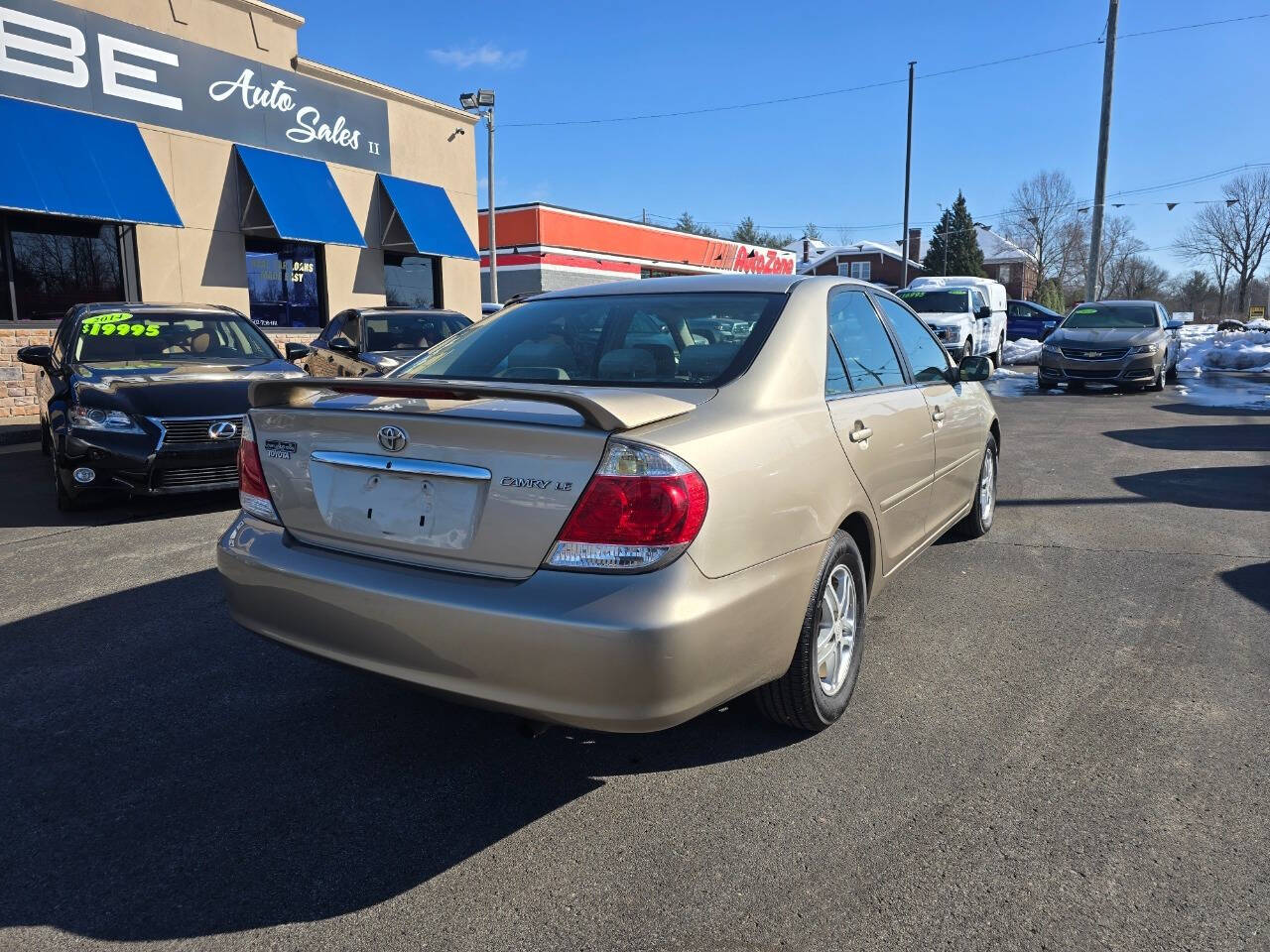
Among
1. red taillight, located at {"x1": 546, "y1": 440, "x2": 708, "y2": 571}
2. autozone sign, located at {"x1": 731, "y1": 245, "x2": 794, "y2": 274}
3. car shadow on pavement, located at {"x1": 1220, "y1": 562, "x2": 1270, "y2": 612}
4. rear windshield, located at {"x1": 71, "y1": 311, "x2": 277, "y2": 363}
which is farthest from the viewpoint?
autozone sign, located at {"x1": 731, "y1": 245, "x2": 794, "y2": 274}

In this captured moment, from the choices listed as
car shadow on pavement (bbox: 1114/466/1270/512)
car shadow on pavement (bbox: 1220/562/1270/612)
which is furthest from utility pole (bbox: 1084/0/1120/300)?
car shadow on pavement (bbox: 1220/562/1270/612)

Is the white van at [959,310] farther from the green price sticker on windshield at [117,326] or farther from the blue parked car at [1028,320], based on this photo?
the green price sticker on windshield at [117,326]

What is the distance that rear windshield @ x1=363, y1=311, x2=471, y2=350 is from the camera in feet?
34.4

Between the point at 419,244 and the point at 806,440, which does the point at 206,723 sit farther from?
the point at 419,244

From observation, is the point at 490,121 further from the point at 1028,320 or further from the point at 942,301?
the point at 1028,320

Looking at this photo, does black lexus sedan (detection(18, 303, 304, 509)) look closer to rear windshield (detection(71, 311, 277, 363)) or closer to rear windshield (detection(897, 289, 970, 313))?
rear windshield (detection(71, 311, 277, 363))

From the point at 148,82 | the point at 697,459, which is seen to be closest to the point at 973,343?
the point at 148,82

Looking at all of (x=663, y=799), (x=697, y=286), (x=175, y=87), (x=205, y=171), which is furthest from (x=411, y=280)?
(x=663, y=799)

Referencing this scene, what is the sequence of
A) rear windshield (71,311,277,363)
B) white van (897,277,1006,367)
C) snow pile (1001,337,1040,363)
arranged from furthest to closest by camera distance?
snow pile (1001,337,1040,363), white van (897,277,1006,367), rear windshield (71,311,277,363)

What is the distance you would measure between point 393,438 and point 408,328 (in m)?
8.57

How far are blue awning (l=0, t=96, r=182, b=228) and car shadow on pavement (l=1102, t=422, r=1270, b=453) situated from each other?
43.7 feet

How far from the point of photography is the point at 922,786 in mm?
2779

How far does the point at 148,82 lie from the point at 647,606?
1491cm

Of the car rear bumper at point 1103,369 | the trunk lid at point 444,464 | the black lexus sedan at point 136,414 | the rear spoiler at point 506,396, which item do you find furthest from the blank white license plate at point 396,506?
the car rear bumper at point 1103,369
